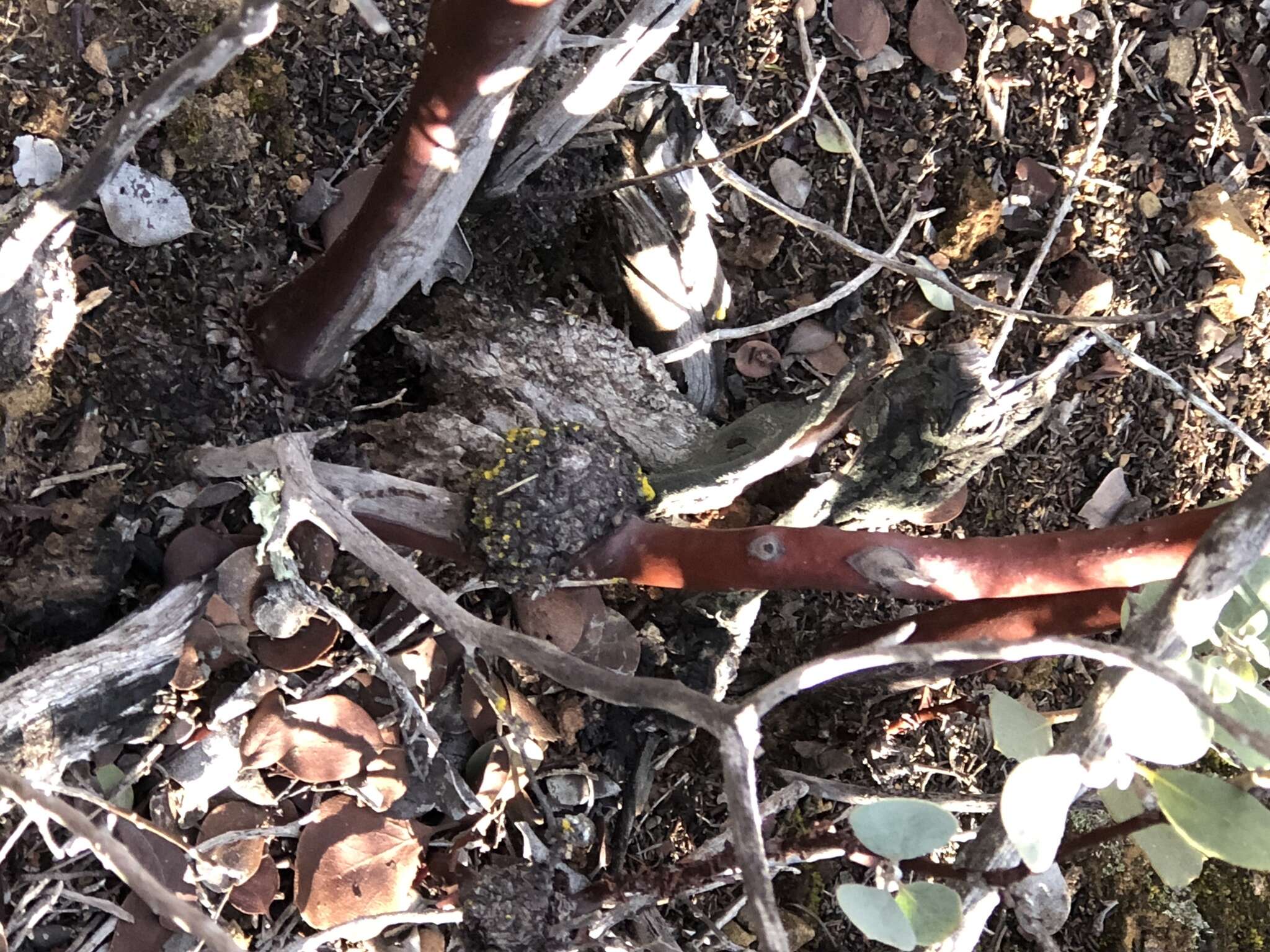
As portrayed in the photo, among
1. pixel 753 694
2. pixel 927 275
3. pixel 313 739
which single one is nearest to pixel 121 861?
pixel 753 694

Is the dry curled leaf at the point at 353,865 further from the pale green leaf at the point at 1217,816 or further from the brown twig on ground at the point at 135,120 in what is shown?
the pale green leaf at the point at 1217,816

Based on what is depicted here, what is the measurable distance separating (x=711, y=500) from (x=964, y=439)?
0.29 meters

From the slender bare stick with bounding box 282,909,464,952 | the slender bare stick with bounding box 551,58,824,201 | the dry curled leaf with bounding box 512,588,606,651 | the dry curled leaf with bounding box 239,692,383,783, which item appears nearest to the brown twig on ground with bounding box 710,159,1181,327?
the slender bare stick with bounding box 551,58,824,201

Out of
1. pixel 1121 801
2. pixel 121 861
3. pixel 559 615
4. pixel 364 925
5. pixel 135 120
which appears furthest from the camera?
pixel 559 615

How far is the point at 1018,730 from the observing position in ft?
2.38

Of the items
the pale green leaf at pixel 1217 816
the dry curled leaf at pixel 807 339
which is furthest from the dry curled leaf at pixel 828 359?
the pale green leaf at pixel 1217 816

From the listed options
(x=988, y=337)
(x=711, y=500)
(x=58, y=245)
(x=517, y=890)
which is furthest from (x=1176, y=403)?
(x=58, y=245)

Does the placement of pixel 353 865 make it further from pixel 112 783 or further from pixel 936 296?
pixel 936 296

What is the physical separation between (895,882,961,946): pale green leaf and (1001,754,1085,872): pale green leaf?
0.07 meters

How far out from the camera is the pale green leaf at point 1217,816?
2.11 feet

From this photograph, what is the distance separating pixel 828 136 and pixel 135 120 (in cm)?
103

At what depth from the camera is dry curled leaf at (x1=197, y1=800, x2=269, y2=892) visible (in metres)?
1.02

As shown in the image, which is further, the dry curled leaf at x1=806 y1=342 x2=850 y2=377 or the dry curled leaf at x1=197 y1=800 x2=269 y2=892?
the dry curled leaf at x1=806 y1=342 x2=850 y2=377

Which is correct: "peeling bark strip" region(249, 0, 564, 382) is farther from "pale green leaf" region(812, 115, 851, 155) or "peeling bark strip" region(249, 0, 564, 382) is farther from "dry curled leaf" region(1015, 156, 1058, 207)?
"dry curled leaf" region(1015, 156, 1058, 207)
